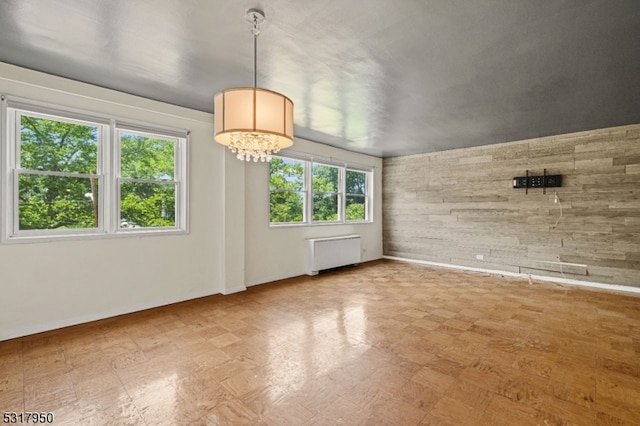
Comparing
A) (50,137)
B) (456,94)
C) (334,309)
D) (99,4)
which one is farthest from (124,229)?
(456,94)

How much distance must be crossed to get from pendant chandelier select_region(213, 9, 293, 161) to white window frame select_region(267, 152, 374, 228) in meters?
2.91

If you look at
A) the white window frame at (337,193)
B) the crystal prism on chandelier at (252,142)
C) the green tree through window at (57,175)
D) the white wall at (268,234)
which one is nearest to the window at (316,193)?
the white window frame at (337,193)

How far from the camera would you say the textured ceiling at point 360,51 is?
6.07 feet

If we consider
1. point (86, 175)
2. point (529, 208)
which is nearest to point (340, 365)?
point (86, 175)

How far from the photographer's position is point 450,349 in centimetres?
256

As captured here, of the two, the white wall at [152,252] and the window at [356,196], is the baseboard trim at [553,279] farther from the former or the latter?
the white wall at [152,252]

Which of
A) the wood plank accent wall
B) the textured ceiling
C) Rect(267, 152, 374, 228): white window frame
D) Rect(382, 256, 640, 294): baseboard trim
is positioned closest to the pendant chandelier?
the textured ceiling

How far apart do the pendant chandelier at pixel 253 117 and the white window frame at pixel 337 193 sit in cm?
291

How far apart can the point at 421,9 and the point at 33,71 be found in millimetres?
3468

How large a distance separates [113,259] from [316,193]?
134 inches

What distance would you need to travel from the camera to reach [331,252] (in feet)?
18.2

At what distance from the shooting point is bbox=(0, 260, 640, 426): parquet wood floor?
1.77 meters

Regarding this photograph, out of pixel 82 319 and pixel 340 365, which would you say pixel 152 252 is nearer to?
pixel 82 319

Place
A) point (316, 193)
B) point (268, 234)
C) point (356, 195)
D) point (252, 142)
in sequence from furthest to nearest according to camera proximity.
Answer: point (356, 195), point (316, 193), point (268, 234), point (252, 142)
